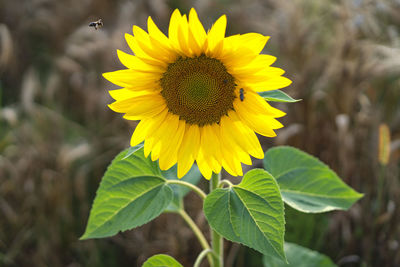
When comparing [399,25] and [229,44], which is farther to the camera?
[399,25]

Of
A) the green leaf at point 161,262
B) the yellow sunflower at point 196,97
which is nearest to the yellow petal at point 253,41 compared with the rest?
the yellow sunflower at point 196,97

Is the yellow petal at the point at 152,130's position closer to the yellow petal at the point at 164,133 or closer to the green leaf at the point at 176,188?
the yellow petal at the point at 164,133

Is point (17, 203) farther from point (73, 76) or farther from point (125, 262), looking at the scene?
point (73, 76)

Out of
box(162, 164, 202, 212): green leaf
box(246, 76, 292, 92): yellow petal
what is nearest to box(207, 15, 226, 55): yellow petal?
box(246, 76, 292, 92): yellow petal

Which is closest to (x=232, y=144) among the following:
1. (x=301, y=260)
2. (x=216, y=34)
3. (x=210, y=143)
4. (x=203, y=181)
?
(x=210, y=143)

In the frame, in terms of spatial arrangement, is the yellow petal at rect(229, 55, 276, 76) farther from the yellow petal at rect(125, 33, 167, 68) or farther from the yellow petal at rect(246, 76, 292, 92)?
→ the yellow petal at rect(125, 33, 167, 68)

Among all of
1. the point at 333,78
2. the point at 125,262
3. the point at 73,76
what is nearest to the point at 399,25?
the point at 333,78

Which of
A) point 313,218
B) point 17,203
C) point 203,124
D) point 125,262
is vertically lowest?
point 125,262
